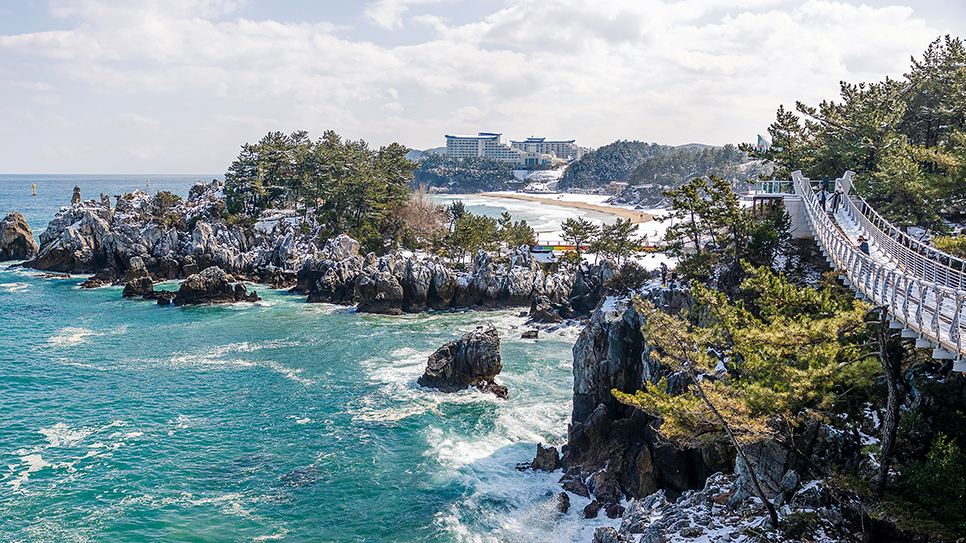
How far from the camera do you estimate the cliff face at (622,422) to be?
2159cm

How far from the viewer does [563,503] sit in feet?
71.1

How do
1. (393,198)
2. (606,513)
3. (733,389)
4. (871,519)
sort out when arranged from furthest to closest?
(393,198), (606,513), (733,389), (871,519)

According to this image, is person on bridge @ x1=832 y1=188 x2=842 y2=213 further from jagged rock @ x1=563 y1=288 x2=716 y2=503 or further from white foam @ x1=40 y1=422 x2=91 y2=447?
white foam @ x1=40 y1=422 x2=91 y2=447

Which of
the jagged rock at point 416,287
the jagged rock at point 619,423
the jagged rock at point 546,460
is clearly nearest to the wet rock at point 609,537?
the jagged rock at point 619,423

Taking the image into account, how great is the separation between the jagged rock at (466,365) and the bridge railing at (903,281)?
58.2 ft

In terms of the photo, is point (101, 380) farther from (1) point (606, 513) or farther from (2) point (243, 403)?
(1) point (606, 513)

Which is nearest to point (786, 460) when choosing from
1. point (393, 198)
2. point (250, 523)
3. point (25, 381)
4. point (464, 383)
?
point (250, 523)

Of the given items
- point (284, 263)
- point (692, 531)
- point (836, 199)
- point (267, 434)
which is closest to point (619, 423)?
point (692, 531)

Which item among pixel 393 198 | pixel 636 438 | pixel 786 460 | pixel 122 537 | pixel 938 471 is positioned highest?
pixel 393 198

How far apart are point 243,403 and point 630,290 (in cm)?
2181

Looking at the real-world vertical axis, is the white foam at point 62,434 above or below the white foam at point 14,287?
below

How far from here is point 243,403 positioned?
102 ft

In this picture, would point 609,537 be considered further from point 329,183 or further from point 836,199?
point 329,183

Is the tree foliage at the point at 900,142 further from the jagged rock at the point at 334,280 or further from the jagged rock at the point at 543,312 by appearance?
the jagged rock at the point at 334,280
